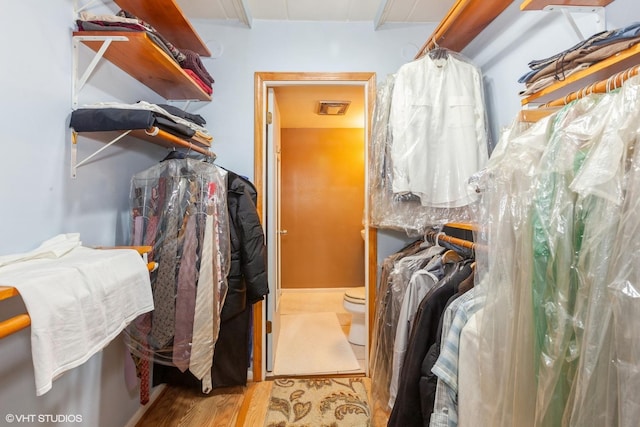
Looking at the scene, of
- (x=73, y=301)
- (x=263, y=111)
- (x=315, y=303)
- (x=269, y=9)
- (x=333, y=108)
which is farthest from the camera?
(x=315, y=303)

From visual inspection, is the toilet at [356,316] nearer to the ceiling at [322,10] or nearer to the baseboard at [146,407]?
the baseboard at [146,407]

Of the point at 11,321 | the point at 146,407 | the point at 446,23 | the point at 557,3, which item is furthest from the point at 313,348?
the point at 557,3

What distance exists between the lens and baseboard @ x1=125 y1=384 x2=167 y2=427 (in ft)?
5.06

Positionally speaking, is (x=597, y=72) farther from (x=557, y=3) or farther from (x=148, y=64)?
(x=148, y=64)

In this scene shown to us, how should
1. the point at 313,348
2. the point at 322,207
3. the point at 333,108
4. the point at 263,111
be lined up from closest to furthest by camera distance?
the point at 263,111 < the point at 313,348 < the point at 333,108 < the point at 322,207

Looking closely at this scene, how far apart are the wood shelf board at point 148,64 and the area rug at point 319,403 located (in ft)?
6.19

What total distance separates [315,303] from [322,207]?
121cm

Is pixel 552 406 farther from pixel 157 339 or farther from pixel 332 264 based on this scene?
pixel 332 264

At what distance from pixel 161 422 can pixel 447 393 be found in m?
1.56

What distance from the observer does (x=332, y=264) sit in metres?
3.94

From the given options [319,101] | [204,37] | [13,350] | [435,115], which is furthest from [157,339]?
[319,101]

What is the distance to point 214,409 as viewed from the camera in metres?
1.71

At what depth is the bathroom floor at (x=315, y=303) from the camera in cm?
317

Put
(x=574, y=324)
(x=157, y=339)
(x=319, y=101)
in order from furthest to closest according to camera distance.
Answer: (x=319, y=101) → (x=157, y=339) → (x=574, y=324)
